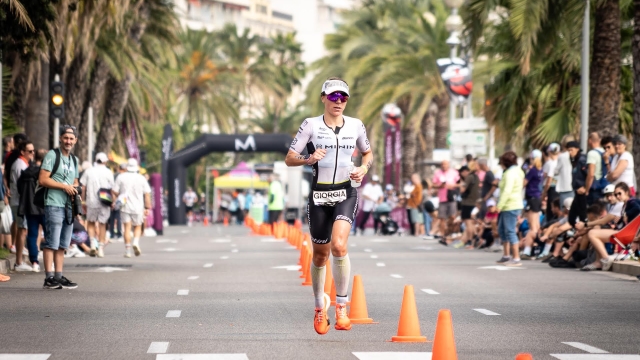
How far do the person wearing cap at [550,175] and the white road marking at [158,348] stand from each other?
49.1 feet

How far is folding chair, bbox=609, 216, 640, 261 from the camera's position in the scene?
19.2 m

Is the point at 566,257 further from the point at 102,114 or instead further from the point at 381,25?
the point at 381,25

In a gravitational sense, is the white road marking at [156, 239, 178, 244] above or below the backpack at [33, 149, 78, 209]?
below

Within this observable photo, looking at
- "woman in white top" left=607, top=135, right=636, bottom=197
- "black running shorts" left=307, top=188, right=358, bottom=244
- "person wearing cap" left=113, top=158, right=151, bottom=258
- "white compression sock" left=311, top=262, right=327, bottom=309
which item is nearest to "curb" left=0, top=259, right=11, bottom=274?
"person wearing cap" left=113, top=158, right=151, bottom=258

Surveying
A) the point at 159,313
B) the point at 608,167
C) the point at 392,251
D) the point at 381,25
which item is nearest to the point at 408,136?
the point at 381,25

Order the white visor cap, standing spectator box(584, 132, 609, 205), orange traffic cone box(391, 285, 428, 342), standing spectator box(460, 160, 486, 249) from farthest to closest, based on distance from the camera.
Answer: standing spectator box(460, 160, 486, 249), standing spectator box(584, 132, 609, 205), the white visor cap, orange traffic cone box(391, 285, 428, 342)

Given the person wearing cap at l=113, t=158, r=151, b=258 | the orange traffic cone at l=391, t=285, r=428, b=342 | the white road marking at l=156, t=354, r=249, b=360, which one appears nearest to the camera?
the white road marking at l=156, t=354, r=249, b=360

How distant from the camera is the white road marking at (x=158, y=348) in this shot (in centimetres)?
998

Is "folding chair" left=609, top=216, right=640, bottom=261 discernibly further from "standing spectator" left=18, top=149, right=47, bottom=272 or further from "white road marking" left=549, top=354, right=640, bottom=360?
"white road marking" left=549, top=354, right=640, bottom=360

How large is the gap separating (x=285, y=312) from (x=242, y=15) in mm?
137257

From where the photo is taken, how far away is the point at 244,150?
56.8 m

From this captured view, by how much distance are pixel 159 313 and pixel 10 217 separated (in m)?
8.63

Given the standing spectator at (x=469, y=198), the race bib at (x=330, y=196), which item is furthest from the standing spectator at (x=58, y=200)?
the standing spectator at (x=469, y=198)

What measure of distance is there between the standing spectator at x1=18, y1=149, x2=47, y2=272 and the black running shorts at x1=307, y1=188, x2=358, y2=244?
24.8 feet
